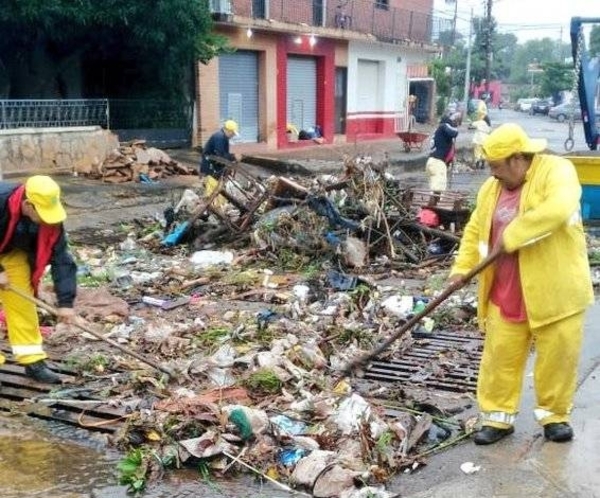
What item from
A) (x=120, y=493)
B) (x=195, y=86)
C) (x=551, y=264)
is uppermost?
(x=195, y=86)

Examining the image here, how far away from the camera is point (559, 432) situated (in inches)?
155

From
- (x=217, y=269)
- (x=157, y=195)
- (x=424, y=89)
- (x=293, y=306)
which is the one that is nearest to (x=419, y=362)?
(x=293, y=306)

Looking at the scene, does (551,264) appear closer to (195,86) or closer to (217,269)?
(217,269)

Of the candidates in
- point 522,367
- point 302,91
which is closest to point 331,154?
point 302,91

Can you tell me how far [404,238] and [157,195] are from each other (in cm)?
649

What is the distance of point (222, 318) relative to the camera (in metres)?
6.57

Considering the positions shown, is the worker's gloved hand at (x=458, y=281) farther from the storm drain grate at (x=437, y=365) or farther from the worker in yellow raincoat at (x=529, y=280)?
the storm drain grate at (x=437, y=365)

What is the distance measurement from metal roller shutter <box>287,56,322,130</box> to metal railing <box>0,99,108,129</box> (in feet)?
28.4

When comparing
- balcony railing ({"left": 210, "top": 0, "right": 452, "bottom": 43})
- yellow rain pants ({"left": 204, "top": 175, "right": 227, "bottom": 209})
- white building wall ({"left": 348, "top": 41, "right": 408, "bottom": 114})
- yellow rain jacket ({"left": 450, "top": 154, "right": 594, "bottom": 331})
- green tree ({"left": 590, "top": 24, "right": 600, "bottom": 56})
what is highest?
green tree ({"left": 590, "top": 24, "right": 600, "bottom": 56})

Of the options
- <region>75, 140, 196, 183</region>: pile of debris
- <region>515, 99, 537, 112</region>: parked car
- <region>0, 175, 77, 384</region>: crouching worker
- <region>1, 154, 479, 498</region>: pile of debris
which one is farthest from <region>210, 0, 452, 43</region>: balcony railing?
<region>515, 99, 537, 112</region>: parked car

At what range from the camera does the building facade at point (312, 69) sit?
2070 centimetres

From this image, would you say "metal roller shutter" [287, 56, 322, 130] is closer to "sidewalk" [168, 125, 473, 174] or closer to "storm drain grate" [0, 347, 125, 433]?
"sidewalk" [168, 125, 473, 174]

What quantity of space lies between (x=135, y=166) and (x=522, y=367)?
12356mm

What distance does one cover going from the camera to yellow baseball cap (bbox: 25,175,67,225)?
448cm
